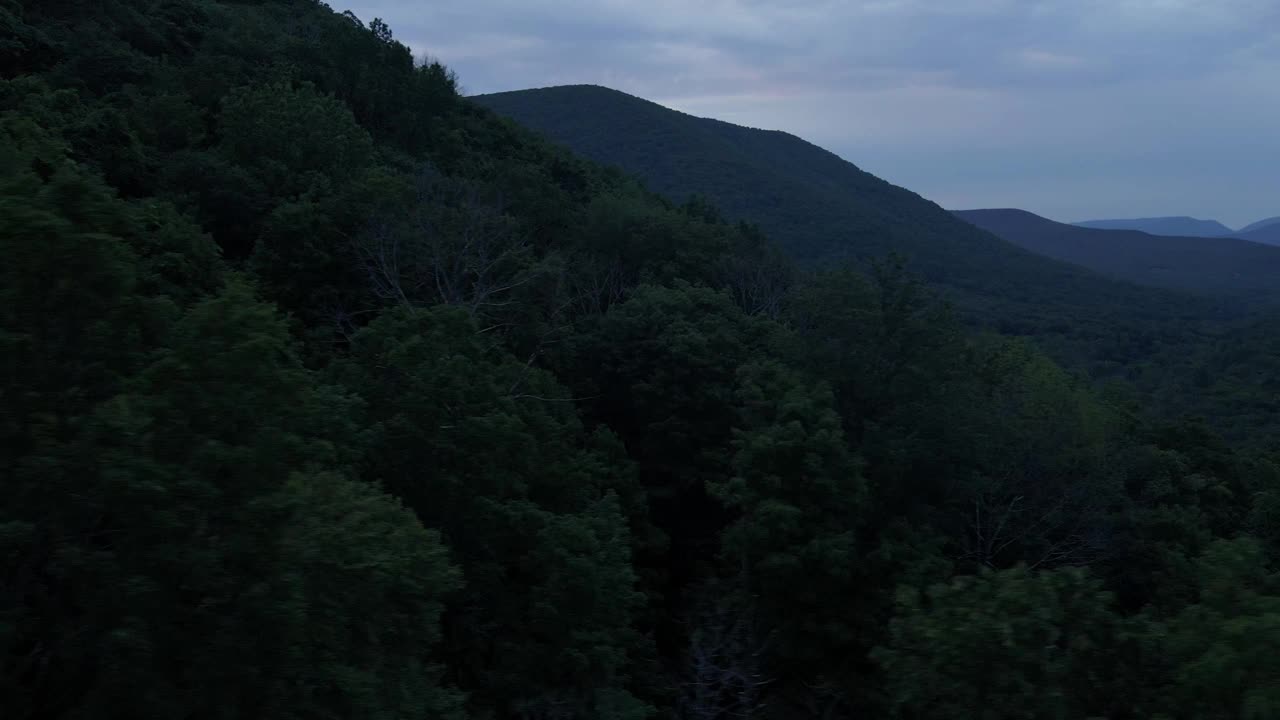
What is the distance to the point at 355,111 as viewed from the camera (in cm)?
3797

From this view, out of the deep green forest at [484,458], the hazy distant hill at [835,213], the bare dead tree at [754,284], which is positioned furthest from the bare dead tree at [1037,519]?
the hazy distant hill at [835,213]

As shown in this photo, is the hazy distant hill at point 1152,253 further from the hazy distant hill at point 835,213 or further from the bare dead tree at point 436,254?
the bare dead tree at point 436,254

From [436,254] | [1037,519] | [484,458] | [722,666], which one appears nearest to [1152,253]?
[1037,519]

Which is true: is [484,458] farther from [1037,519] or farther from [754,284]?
[754,284]

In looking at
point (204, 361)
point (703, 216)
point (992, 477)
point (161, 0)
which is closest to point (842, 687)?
point (992, 477)

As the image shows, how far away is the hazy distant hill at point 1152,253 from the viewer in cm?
14150

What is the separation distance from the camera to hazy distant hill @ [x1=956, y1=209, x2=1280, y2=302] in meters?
142

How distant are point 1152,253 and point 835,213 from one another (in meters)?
87.0

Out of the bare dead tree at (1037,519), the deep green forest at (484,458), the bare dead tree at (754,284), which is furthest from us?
the bare dead tree at (754,284)

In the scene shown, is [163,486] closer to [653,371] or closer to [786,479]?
[786,479]

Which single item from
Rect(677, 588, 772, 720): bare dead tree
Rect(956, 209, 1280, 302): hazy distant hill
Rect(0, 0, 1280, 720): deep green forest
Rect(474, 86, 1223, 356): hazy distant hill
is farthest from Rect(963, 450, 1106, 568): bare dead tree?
Rect(956, 209, 1280, 302): hazy distant hill

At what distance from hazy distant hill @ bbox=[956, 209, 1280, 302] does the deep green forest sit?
A: 123046mm

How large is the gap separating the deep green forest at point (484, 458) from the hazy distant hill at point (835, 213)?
5048 centimetres

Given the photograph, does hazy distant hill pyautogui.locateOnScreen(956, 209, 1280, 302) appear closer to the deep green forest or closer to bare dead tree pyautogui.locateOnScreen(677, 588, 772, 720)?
the deep green forest
